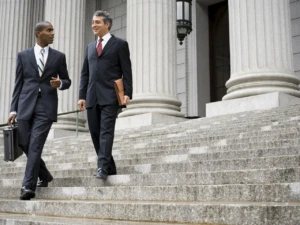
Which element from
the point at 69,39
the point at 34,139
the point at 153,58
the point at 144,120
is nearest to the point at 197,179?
the point at 34,139

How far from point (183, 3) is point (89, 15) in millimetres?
11625

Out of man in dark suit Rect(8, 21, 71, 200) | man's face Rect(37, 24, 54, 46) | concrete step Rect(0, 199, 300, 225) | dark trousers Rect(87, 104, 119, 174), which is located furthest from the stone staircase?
man's face Rect(37, 24, 54, 46)

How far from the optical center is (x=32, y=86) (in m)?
5.60

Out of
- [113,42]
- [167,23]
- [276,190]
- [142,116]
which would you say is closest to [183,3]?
[167,23]

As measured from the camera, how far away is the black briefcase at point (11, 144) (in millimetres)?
5418

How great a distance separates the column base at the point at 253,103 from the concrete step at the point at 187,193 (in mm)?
6090

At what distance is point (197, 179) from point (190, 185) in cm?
39

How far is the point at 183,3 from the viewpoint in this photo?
12.4 meters

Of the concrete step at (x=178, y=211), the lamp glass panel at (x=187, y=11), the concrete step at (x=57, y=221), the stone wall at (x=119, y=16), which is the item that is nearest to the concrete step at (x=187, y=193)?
the concrete step at (x=178, y=211)

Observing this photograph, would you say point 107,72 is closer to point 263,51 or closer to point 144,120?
point 263,51

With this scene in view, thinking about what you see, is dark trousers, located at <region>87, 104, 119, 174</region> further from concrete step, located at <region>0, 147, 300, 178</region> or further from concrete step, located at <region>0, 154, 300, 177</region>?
concrete step, located at <region>0, 147, 300, 178</region>

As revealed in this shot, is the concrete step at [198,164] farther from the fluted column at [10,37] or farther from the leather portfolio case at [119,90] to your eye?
the fluted column at [10,37]

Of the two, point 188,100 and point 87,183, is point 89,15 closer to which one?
point 188,100

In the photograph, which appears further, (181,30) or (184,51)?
(184,51)
